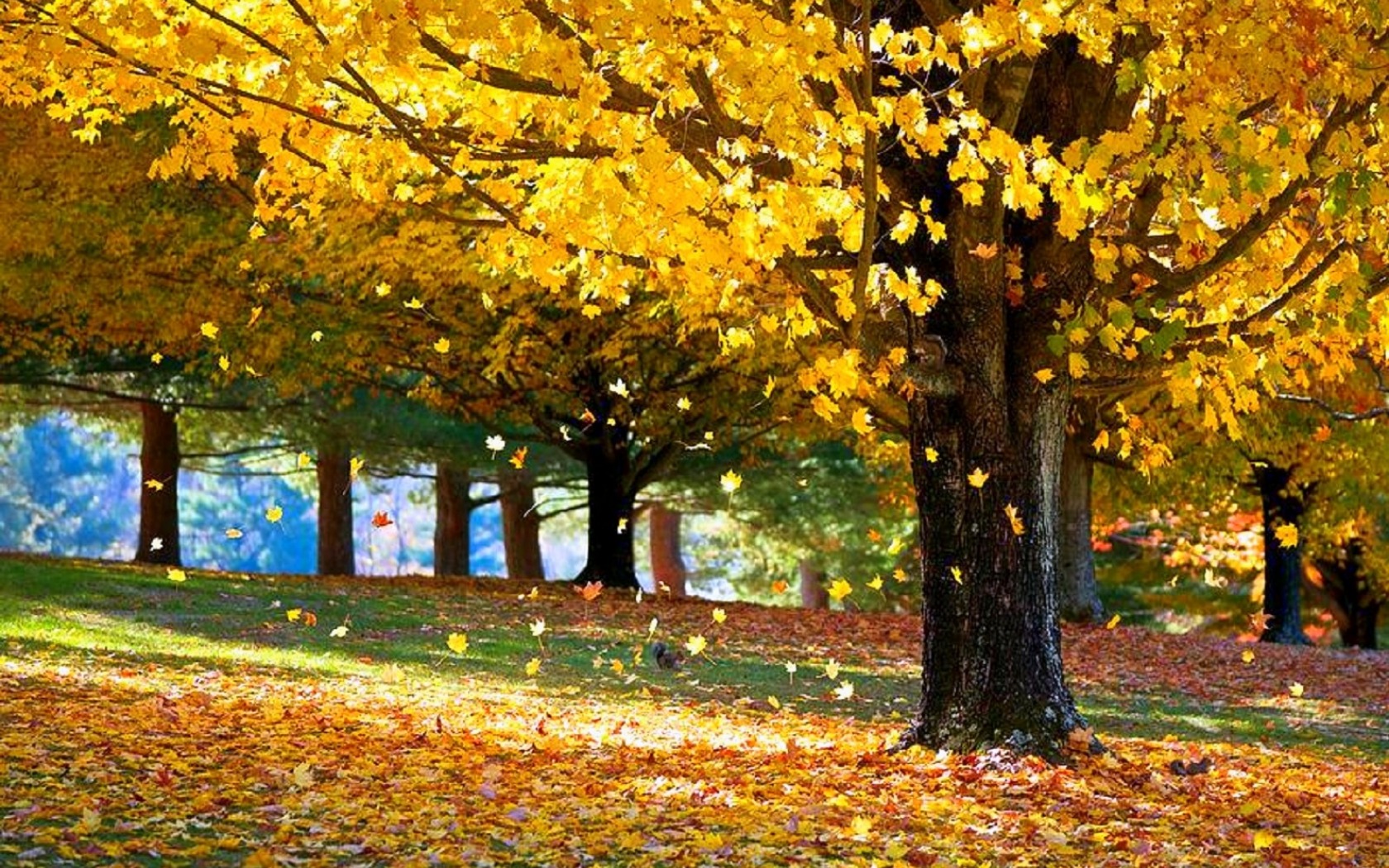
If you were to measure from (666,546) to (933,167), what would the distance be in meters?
29.9

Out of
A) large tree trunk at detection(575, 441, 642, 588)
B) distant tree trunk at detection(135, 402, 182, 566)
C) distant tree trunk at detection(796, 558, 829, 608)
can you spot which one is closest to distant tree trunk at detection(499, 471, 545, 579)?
large tree trunk at detection(575, 441, 642, 588)

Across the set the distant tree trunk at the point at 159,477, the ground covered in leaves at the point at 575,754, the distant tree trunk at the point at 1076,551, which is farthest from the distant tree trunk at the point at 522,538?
the ground covered in leaves at the point at 575,754

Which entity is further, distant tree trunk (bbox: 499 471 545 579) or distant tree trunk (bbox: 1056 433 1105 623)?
distant tree trunk (bbox: 499 471 545 579)

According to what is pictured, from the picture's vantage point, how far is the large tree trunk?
72.8 ft

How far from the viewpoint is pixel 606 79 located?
810 centimetres

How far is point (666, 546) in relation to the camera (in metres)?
38.6

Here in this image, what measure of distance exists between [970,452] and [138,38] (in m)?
4.70

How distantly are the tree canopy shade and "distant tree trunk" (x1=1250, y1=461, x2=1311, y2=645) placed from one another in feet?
46.2

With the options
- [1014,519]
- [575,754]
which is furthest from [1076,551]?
[575,754]

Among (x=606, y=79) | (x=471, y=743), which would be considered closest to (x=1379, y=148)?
(x=606, y=79)

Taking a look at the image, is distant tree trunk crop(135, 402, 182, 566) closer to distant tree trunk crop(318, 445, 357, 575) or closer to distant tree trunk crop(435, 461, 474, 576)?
distant tree trunk crop(318, 445, 357, 575)

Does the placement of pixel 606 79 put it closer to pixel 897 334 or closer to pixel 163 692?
pixel 897 334

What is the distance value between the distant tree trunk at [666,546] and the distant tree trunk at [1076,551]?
16.7 meters

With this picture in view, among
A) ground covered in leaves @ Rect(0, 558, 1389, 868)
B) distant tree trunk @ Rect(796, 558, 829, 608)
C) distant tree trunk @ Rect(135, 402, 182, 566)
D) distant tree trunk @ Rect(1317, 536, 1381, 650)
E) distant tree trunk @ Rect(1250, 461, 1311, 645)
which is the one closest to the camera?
ground covered in leaves @ Rect(0, 558, 1389, 868)
